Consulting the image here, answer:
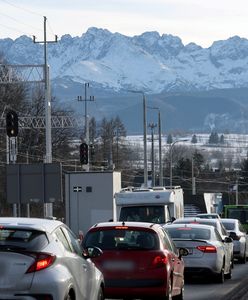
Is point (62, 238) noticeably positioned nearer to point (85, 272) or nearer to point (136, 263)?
point (85, 272)

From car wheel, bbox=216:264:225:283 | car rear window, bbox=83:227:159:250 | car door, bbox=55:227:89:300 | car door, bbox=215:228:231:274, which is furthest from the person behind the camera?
car door, bbox=215:228:231:274

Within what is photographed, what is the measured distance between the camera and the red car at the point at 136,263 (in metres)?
Result: 15.4

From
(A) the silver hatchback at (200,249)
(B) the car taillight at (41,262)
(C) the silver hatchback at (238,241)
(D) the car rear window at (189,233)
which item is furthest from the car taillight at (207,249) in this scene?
(B) the car taillight at (41,262)

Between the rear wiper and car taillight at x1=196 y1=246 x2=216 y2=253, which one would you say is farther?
car taillight at x1=196 y1=246 x2=216 y2=253

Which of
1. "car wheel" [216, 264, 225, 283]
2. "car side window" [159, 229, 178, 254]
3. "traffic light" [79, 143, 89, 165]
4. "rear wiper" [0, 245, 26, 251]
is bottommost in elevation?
"car wheel" [216, 264, 225, 283]

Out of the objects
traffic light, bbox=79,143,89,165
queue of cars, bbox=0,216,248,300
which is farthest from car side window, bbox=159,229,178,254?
traffic light, bbox=79,143,89,165

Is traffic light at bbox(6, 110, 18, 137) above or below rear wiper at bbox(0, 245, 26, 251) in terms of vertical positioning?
above

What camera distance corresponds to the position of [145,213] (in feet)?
103

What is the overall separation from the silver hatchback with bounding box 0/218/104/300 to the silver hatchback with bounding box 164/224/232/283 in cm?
979

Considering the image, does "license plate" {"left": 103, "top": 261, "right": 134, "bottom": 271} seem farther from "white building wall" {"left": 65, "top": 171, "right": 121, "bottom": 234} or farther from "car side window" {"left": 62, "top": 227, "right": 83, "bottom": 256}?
"white building wall" {"left": 65, "top": 171, "right": 121, "bottom": 234}

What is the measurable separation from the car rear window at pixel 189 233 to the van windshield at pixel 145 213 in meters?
9.15

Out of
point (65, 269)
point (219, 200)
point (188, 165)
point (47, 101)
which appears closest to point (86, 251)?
point (65, 269)

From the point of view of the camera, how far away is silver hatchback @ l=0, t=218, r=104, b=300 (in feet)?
34.0

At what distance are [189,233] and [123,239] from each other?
6.04 metres
